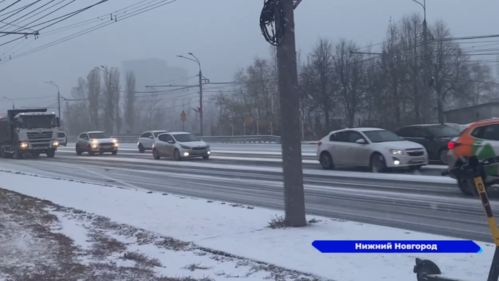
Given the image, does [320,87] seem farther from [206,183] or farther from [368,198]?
[368,198]

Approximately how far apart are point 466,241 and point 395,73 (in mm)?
47858

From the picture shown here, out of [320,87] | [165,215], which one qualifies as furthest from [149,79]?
[165,215]

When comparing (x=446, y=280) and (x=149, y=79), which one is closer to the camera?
(x=446, y=280)

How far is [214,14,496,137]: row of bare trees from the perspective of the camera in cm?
5288

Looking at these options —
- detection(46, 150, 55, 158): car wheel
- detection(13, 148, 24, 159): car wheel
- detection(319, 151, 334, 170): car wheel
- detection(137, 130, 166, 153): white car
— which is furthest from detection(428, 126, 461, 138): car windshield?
detection(13, 148, 24, 159): car wheel

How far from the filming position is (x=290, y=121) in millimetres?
9625

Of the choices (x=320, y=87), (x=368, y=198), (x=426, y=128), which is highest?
(x=320, y=87)

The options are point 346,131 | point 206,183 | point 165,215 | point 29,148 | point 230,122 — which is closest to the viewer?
point 165,215

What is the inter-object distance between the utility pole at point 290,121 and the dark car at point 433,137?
1415 cm

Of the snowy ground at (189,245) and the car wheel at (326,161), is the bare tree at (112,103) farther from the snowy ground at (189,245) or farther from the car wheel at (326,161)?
the snowy ground at (189,245)

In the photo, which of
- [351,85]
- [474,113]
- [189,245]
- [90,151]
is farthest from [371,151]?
[351,85]

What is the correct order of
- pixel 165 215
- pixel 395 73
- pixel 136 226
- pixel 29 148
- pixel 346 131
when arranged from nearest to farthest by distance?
pixel 136 226 < pixel 165 215 < pixel 346 131 < pixel 29 148 < pixel 395 73

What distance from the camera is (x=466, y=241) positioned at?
835 cm

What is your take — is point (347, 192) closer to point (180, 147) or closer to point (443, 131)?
point (443, 131)
